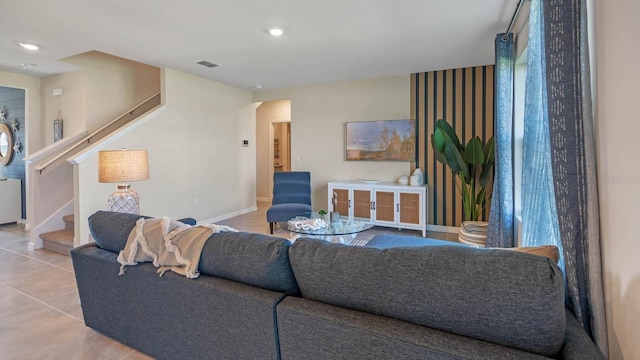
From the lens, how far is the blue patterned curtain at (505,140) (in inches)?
127

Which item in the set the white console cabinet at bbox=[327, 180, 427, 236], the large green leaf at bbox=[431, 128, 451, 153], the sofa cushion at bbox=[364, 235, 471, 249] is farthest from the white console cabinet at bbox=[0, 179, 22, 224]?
the large green leaf at bbox=[431, 128, 451, 153]

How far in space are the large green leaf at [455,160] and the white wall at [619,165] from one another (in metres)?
2.93

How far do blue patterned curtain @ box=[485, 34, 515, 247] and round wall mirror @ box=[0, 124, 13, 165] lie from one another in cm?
765

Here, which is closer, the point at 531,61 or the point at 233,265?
the point at 233,265

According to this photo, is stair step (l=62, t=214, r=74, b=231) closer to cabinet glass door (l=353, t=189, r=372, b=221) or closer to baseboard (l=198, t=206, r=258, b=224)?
baseboard (l=198, t=206, r=258, b=224)

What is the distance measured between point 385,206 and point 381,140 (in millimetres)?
1155

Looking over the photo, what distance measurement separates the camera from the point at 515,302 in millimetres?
958

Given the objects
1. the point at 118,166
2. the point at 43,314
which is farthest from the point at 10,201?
the point at 43,314

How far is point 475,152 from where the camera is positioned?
162 inches

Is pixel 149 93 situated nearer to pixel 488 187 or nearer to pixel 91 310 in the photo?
pixel 91 310

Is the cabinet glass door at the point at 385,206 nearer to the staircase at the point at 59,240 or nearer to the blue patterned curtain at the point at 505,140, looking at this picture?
the blue patterned curtain at the point at 505,140

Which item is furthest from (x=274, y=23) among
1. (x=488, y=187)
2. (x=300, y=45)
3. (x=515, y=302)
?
(x=488, y=187)

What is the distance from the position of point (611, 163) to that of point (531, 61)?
121 centimetres

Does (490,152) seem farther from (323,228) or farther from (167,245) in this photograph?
(167,245)
